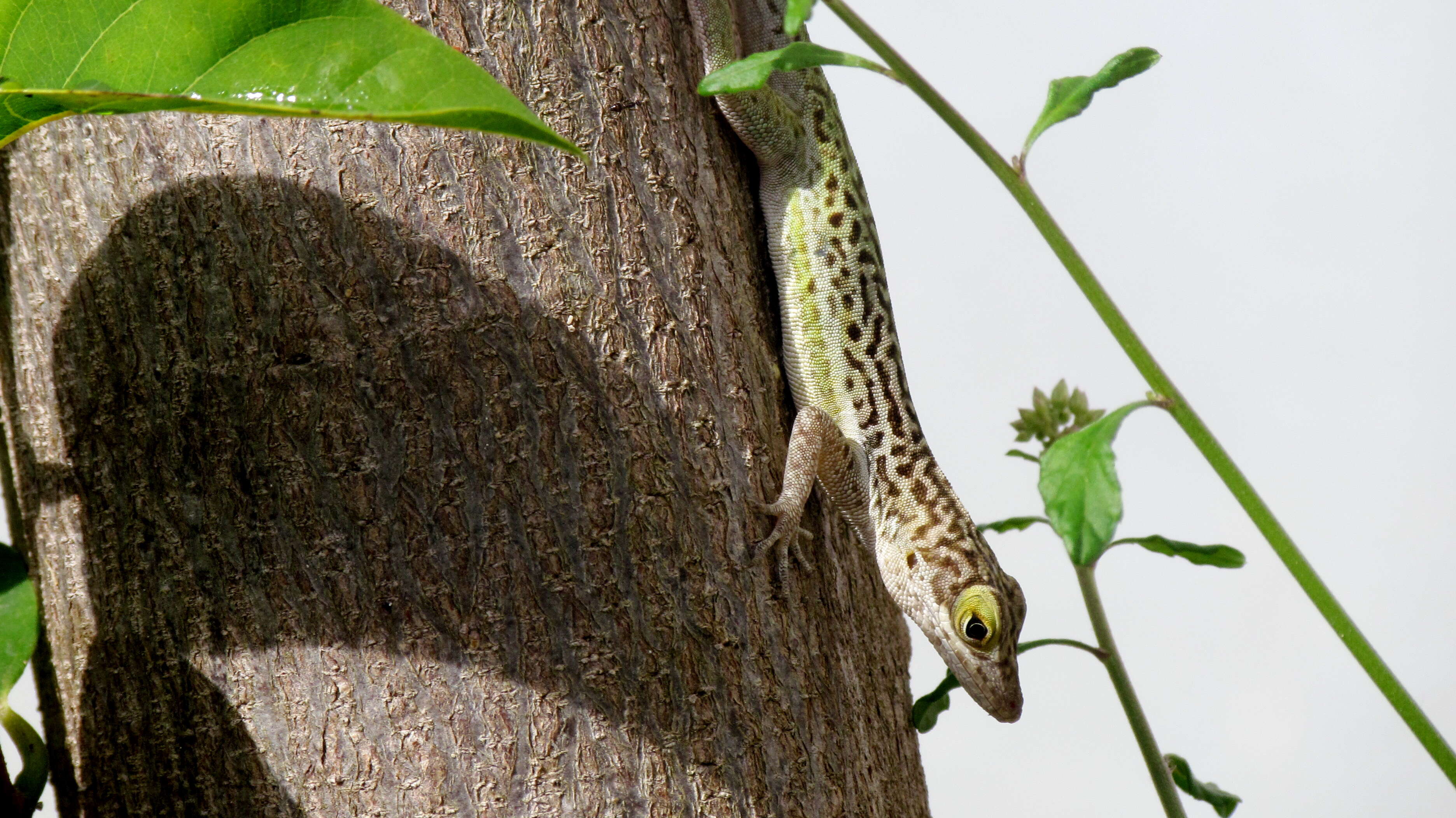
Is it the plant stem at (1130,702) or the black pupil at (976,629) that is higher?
the black pupil at (976,629)

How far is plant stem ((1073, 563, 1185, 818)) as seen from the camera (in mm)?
1616

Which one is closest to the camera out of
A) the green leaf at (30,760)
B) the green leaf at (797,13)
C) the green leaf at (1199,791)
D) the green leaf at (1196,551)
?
the green leaf at (797,13)

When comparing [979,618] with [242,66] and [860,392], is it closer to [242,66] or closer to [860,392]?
[860,392]

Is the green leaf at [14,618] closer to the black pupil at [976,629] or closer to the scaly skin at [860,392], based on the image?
the scaly skin at [860,392]

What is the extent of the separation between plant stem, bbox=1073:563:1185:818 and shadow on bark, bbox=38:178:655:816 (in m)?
0.73

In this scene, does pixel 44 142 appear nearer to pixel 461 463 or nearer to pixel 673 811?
pixel 461 463

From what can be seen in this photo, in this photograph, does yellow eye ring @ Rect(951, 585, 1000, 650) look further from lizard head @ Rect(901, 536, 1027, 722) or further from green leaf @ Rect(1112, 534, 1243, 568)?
green leaf @ Rect(1112, 534, 1243, 568)

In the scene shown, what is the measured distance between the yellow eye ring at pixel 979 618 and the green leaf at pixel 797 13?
1194 mm

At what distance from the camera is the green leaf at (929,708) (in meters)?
1.61

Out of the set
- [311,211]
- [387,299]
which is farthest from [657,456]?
[311,211]

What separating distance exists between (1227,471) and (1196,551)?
35 centimetres

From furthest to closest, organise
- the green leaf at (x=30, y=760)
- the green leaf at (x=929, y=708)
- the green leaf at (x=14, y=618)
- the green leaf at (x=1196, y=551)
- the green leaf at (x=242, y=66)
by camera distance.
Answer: the green leaf at (x=929, y=708) → the green leaf at (x=1196, y=551) → the green leaf at (x=30, y=760) → the green leaf at (x=14, y=618) → the green leaf at (x=242, y=66)

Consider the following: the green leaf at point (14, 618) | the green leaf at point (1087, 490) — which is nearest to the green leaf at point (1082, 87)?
the green leaf at point (1087, 490)

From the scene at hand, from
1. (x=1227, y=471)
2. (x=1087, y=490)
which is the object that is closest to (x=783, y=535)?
(x=1087, y=490)
